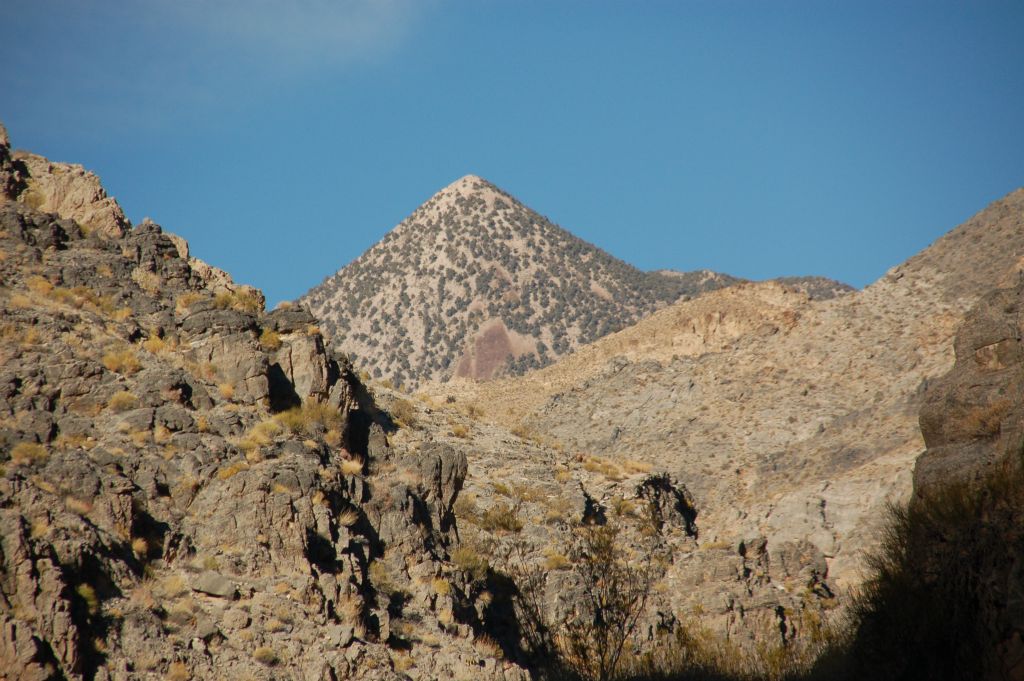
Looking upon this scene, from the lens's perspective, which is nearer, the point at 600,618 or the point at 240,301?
the point at 600,618

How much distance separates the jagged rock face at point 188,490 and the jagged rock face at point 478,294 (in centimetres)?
9980

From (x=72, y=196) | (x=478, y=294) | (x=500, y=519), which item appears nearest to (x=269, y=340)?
(x=500, y=519)

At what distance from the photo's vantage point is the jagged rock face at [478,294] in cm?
13838

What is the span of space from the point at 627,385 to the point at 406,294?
255 ft

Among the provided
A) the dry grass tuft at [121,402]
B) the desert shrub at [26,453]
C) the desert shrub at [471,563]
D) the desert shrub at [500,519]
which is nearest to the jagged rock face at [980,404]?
the desert shrub at [471,563]

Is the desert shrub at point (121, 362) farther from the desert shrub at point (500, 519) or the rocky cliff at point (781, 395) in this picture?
the rocky cliff at point (781, 395)

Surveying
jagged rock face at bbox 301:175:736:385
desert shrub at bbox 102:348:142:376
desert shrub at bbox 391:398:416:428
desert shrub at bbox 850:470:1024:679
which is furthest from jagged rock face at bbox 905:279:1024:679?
jagged rock face at bbox 301:175:736:385

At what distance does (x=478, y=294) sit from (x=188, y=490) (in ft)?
415

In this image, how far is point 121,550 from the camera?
20.7 meters

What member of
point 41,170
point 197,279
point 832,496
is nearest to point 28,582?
point 197,279

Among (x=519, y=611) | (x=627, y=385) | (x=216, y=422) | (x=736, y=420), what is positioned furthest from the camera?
(x=627, y=385)

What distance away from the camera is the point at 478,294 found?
149625mm

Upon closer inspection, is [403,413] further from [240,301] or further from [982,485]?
[982,485]

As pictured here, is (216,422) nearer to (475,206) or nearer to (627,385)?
(627,385)
